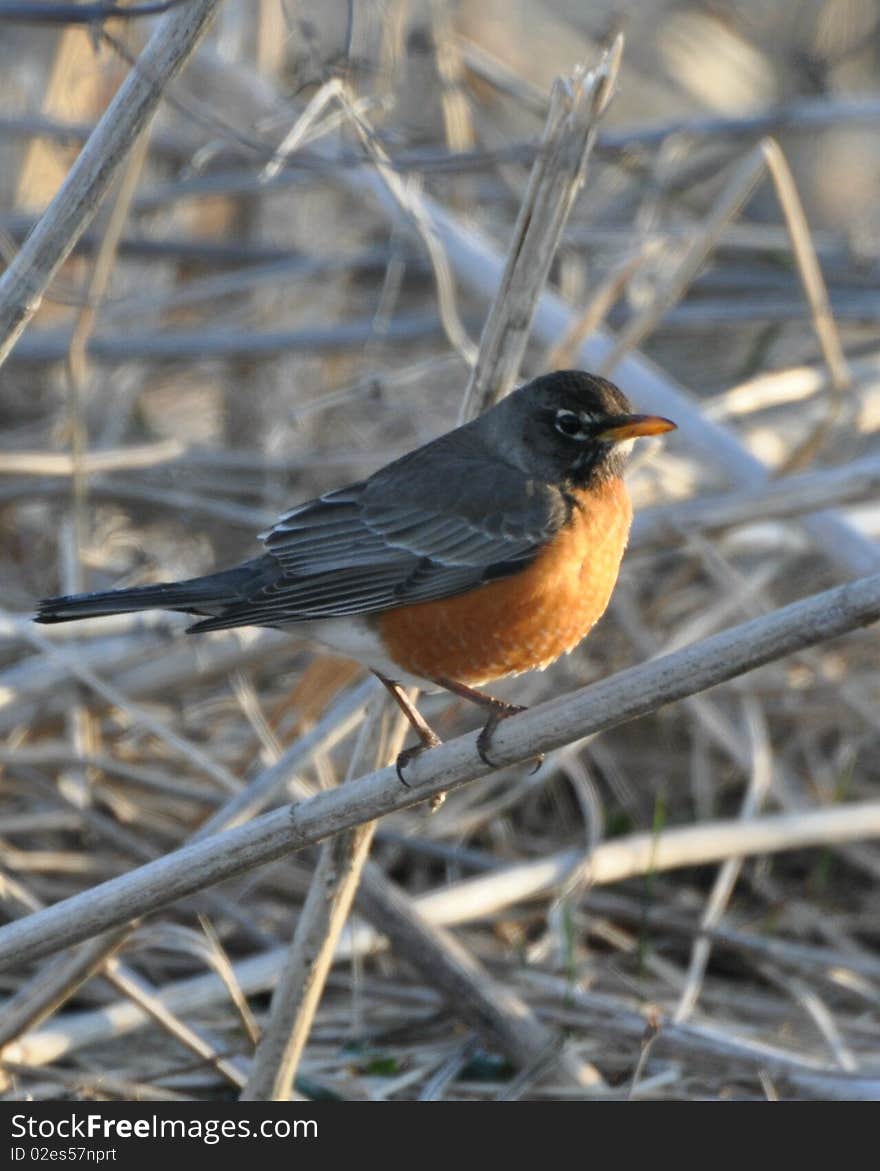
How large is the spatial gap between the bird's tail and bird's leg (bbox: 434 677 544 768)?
467 millimetres

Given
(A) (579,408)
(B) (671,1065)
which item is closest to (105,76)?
(A) (579,408)

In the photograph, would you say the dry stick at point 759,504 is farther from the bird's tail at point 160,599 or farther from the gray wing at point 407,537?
the bird's tail at point 160,599

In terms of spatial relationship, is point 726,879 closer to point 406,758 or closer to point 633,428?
point 633,428

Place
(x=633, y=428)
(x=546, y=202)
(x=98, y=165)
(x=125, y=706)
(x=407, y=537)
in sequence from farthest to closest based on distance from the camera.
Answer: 1. (x=125, y=706)
2. (x=407, y=537)
3. (x=633, y=428)
4. (x=546, y=202)
5. (x=98, y=165)

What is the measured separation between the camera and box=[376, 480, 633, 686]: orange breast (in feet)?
10.5

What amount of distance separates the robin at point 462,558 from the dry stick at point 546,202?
9.0 inches

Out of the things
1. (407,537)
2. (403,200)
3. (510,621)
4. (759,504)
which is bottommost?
(510,621)

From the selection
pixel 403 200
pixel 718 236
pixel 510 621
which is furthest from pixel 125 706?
pixel 718 236

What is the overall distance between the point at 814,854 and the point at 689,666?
258 cm

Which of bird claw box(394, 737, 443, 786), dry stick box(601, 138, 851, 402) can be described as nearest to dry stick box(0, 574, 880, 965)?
bird claw box(394, 737, 443, 786)

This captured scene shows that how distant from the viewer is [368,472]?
18.8 ft

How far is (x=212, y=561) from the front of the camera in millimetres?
5734

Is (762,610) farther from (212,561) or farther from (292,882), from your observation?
(212,561)

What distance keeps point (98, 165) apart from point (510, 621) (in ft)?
3.91
